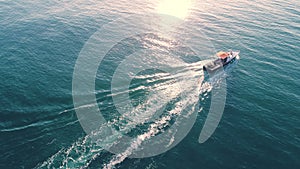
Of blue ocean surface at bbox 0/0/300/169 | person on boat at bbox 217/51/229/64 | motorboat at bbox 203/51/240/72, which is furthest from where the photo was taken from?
person on boat at bbox 217/51/229/64

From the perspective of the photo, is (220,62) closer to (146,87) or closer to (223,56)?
(223,56)

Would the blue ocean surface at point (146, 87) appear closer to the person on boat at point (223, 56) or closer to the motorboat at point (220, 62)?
the motorboat at point (220, 62)

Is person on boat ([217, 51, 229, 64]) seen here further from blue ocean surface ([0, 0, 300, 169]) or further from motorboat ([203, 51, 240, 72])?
blue ocean surface ([0, 0, 300, 169])

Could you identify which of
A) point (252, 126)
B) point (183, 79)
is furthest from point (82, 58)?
point (252, 126)

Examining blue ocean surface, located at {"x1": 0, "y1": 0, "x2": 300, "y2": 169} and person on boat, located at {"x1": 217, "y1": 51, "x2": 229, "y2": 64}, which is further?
person on boat, located at {"x1": 217, "y1": 51, "x2": 229, "y2": 64}

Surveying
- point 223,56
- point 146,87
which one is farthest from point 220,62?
point 146,87

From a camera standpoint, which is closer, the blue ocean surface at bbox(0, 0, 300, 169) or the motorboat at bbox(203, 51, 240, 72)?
the blue ocean surface at bbox(0, 0, 300, 169)

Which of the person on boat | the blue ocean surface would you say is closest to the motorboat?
the person on boat

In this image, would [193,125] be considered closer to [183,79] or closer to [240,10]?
[183,79]

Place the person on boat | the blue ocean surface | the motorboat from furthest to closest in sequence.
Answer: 1. the person on boat
2. the motorboat
3. the blue ocean surface
